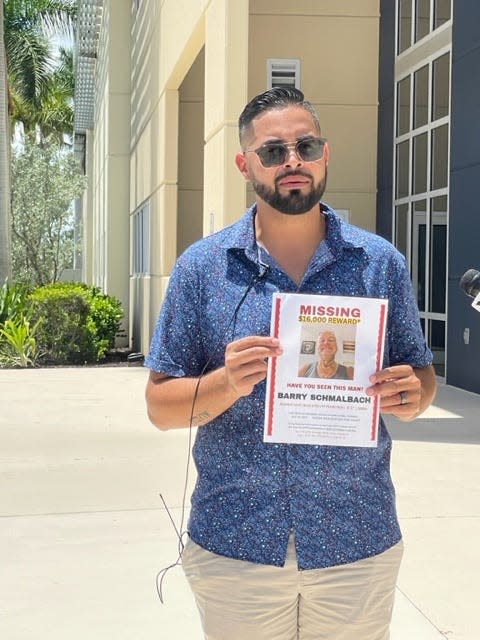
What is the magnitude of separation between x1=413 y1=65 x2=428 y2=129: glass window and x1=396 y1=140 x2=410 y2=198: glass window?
1.58ft

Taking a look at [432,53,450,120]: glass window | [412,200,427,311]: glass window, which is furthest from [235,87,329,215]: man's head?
[412,200,427,311]: glass window

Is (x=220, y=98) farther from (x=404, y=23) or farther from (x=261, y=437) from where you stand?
(x=261, y=437)

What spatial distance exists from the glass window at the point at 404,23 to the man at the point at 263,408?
14086 millimetres

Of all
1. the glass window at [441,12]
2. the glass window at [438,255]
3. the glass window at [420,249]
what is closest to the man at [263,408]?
the glass window at [438,255]

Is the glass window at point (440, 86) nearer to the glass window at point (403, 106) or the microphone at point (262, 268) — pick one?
the glass window at point (403, 106)

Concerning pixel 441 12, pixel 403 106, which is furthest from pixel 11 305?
pixel 441 12

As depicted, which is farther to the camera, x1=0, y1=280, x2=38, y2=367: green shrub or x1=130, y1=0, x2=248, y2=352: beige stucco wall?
x1=0, y1=280, x2=38, y2=367: green shrub

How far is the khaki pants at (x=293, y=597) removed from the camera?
7.49ft

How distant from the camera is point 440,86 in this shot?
14.5 m

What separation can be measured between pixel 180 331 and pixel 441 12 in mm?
12997

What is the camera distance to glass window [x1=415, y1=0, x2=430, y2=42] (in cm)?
1502

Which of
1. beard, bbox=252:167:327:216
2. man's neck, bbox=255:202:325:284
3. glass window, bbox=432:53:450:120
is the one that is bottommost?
man's neck, bbox=255:202:325:284

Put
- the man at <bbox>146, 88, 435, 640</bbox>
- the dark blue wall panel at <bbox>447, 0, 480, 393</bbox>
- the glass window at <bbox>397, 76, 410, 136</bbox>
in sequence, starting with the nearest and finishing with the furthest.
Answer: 1. the man at <bbox>146, 88, 435, 640</bbox>
2. the dark blue wall panel at <bbox>447, 0, 480, 393</bbox>
3. the glass window at <bbox>397, 76, 410, 136</bbox>

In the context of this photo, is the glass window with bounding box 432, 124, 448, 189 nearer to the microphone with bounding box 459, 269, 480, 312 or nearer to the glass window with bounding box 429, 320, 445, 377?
the glass window with bounding box 429, 320, 445, 377
